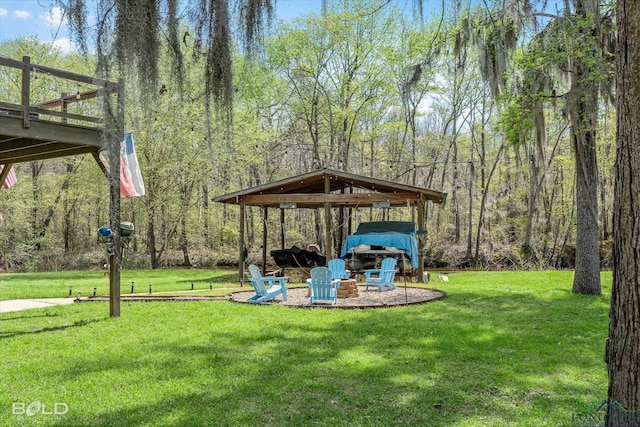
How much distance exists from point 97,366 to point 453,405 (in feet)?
11.3

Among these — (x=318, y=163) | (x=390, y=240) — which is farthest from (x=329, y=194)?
(x=318, y=163)

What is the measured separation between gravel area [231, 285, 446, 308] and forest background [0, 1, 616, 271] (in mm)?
9878

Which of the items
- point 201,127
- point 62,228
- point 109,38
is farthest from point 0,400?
point 62,228

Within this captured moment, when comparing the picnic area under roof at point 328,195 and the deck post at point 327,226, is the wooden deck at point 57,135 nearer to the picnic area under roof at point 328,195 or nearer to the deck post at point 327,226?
the deck post at point 327,226

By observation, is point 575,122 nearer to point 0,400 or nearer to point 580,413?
point 580,413

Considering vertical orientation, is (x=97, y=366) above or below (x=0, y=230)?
below

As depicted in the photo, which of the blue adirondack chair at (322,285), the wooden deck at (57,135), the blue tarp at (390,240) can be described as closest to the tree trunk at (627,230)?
the wooden deck at (57,135)

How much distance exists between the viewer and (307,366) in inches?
194

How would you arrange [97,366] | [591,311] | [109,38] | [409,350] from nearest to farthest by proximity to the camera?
[109,38], [97,366], [409,350], [591,311]

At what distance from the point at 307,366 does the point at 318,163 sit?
19.6 m

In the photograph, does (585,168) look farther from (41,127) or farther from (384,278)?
(41,127)

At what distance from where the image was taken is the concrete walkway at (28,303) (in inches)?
352

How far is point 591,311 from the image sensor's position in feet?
26.2

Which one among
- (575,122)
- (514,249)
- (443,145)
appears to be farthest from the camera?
(443,145)
